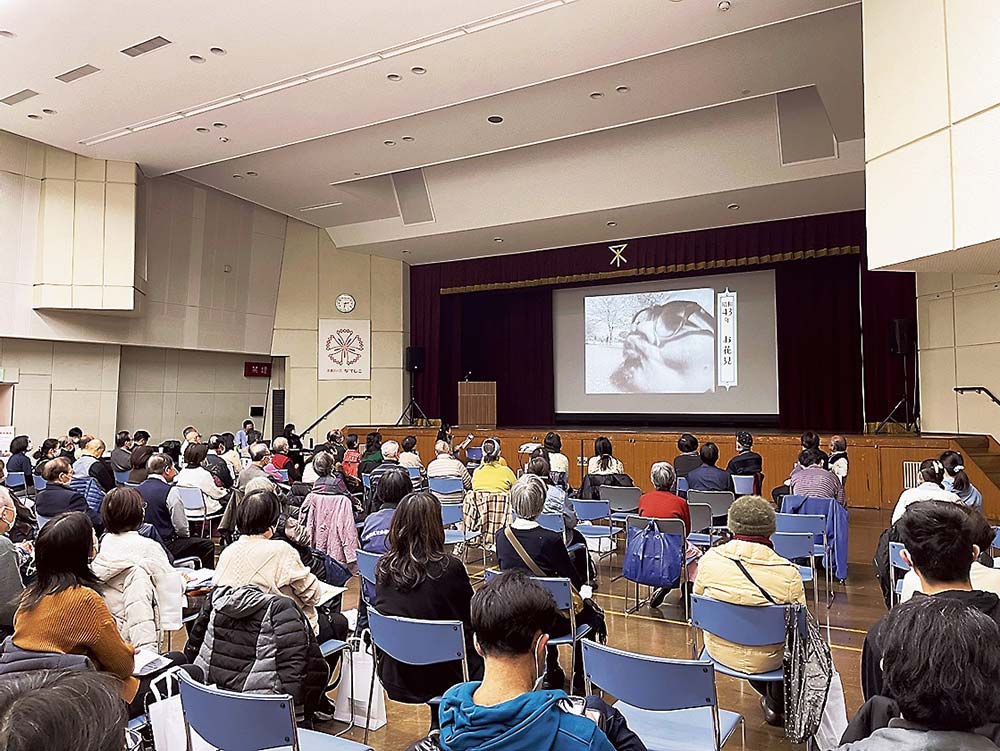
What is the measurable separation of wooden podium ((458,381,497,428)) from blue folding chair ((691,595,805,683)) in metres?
12.7

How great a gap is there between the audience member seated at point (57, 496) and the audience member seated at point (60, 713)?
186 inches

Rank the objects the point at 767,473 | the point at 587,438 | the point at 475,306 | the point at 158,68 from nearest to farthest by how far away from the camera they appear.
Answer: the point at 158,68
the point at 767,473
the point at 587,438
the point at 475,306

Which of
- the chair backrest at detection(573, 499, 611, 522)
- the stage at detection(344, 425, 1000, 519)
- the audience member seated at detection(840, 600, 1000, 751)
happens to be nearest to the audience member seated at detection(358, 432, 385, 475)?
the chair backrest at detection(573, 499, 611, 522)

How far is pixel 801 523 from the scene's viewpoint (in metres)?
5.83

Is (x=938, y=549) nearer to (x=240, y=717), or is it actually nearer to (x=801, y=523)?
(x=240, y=717)

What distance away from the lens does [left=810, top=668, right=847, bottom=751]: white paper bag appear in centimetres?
301

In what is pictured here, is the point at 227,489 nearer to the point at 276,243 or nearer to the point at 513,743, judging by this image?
the point at 513,743

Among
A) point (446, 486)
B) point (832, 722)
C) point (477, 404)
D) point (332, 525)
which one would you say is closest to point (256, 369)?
point (477, 404)

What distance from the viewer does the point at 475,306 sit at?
17.6 metres

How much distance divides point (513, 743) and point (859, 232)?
12.5m

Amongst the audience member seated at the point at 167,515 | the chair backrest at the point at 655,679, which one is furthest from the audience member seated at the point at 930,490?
the audience member seated at the point at 167,515

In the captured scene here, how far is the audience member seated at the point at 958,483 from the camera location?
5324 mm

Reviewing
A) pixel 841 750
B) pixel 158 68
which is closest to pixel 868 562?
pixel 841 750

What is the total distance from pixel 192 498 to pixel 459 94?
562 cm
